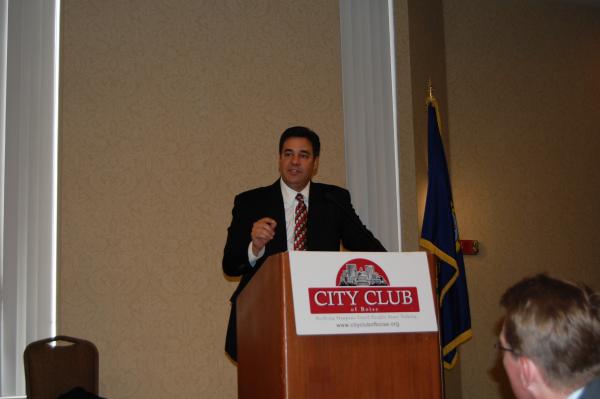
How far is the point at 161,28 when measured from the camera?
4613mm

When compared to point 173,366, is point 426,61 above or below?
above

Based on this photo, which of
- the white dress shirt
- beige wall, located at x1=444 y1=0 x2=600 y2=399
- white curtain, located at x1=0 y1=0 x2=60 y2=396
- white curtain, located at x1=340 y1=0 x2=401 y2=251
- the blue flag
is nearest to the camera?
the white dress shirt

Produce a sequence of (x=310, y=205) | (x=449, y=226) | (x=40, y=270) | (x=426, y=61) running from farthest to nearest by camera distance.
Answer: (x=426, y=61) < (x=449, y=226) < (x=40, y=270) < (x=310, y=205)

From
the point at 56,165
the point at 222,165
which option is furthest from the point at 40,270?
the point at 222,165

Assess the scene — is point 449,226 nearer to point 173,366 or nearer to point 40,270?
point 173,366

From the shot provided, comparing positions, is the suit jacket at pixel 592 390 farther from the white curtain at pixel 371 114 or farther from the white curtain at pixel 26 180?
the white curtain at pixel 26 180

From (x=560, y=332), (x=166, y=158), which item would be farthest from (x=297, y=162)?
(x=560, y=332)

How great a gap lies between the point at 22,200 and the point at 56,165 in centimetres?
32

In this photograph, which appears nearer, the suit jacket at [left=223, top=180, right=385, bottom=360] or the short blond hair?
the short blond hair

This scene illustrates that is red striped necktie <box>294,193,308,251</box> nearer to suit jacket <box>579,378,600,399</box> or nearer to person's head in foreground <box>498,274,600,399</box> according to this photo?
person's head in foreground <box>498,274,600,399</box>

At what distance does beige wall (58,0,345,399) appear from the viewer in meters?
4.27

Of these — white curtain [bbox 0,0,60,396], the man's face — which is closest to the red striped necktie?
the man's face

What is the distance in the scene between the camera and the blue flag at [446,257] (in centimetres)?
448

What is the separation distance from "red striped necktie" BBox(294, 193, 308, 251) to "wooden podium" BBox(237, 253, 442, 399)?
0.77 meters
